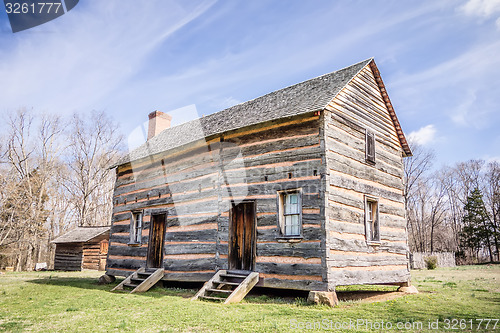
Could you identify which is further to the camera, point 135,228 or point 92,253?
point 92,253

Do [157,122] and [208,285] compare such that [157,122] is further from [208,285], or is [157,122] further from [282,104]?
[208,285]

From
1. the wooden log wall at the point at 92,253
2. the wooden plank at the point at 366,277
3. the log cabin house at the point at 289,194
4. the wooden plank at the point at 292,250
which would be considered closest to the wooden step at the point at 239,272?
the log cabin house at the point at 289,194

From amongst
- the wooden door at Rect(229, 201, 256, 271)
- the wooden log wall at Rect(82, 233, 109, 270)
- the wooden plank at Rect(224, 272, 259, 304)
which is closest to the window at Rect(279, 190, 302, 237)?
the wooden door at Rect(229, 201, 256, 271)

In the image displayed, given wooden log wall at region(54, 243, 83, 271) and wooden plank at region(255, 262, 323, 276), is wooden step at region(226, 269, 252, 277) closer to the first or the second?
wooden plank at region(255, 262, 323, 276)

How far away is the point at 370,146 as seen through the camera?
1309 centimetres

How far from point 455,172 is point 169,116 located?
4184 centimetres

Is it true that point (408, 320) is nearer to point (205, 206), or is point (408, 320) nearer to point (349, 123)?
point (349, 123)

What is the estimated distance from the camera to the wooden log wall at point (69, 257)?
2911 cm

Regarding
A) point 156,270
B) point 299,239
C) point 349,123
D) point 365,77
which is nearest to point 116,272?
point 156,270

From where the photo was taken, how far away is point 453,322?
295 inches

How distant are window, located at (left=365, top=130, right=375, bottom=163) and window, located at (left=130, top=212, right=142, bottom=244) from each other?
32.7ft

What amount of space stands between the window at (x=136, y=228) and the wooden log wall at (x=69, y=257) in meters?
15.4

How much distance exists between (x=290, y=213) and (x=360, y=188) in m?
2.67

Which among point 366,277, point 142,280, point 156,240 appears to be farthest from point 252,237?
point 156,240
